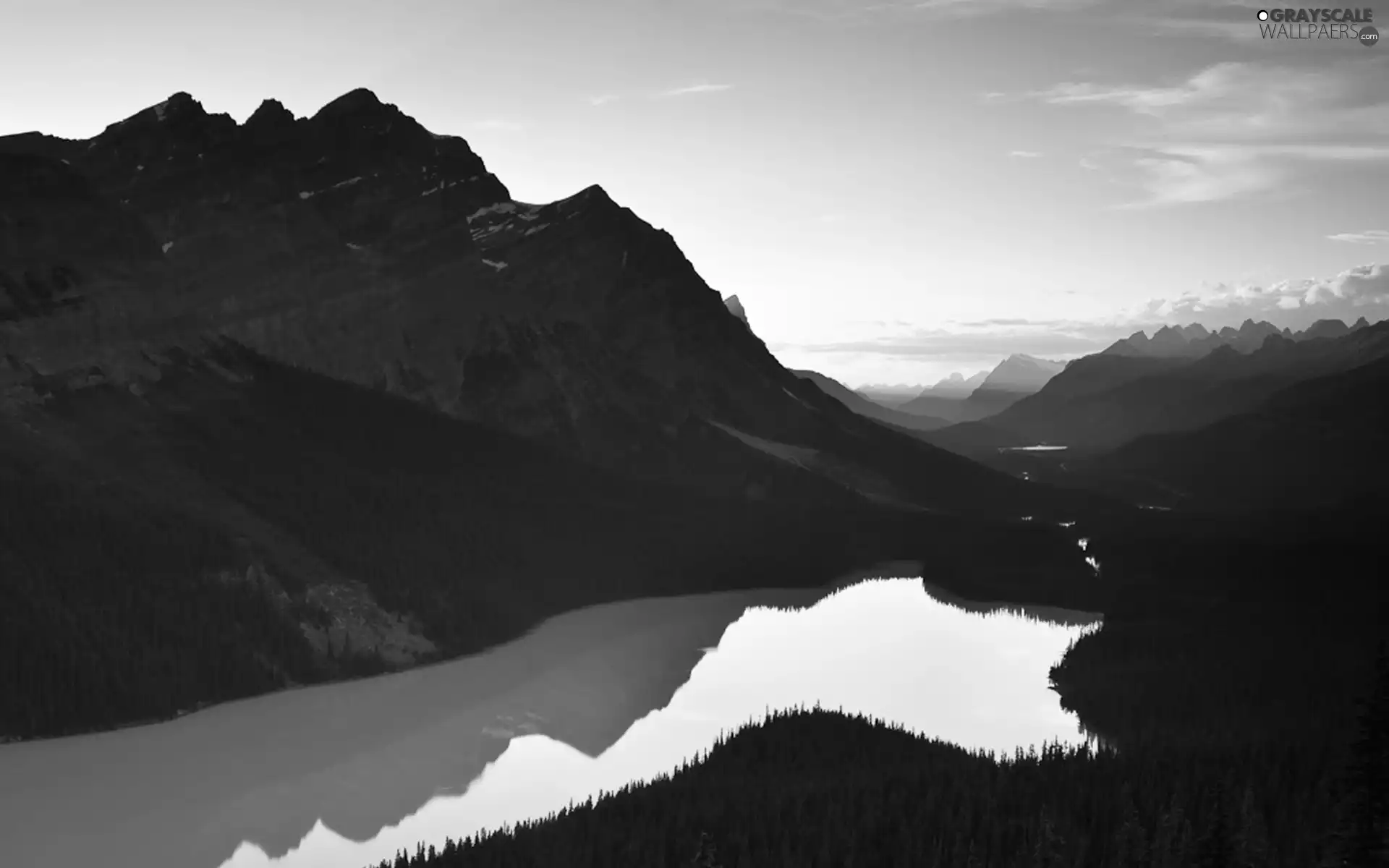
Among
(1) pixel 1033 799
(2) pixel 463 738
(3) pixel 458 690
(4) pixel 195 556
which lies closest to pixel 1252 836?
(1) pixel 1033 799

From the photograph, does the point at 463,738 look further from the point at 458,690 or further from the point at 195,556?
the point at 195,556

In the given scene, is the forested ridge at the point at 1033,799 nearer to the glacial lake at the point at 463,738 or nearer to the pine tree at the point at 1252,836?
the pine tree at the point at 1252,836

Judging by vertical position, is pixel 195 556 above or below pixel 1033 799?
above

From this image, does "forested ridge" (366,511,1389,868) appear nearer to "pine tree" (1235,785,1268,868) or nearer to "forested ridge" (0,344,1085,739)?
"pine tree" (1235,785,1268,868)

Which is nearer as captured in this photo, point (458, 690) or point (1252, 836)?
point (1252, 836)

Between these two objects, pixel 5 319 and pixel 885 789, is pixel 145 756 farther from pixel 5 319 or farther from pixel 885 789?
pixel 5 319

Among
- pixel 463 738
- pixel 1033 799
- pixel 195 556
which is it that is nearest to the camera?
pixel 1033 799

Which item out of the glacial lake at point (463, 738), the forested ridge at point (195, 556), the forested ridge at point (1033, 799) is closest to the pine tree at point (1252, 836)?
the forested ridge at point (1033, 799)

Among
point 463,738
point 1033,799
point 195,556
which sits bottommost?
point 463,738

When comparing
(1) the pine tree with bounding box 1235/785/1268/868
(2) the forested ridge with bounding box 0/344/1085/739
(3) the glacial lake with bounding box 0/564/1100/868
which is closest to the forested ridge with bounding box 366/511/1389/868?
(1) the pine tree with bounding box 1235/785/1268/868
